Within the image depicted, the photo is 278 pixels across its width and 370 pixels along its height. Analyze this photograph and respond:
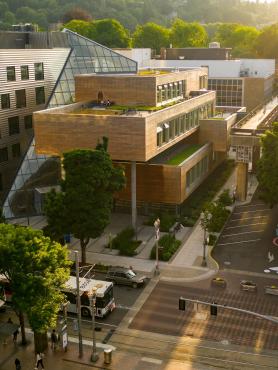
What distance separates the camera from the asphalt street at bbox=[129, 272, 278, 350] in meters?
36.5

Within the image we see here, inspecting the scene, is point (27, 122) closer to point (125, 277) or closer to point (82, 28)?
point (125, 277)

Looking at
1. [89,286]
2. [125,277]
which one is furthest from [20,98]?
[89,286]

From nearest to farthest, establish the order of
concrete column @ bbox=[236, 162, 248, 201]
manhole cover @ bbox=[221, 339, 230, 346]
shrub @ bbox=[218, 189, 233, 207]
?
manhole cover @ bbox=[221, 339, 230, 346]
shrub @ bbox=[218, 189, 233, 207]
concrete column @ bbox=[236, 162, 248, 201]

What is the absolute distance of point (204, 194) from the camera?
70.2 meters

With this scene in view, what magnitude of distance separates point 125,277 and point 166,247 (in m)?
8.23

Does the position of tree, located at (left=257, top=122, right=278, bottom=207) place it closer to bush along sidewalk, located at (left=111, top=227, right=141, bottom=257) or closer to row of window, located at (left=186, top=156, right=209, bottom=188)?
row of window, located at (left=186, top=156, right=209, bottom=188)

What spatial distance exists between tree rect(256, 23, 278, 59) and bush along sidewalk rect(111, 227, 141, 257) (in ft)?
400

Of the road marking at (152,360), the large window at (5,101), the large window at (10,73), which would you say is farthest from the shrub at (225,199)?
the road marking at (152,360)

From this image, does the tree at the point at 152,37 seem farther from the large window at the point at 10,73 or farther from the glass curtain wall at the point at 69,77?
the large window at the point at 10,73

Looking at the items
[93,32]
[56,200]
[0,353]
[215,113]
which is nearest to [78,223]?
[56,200]

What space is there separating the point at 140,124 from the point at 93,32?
128424 millimetres

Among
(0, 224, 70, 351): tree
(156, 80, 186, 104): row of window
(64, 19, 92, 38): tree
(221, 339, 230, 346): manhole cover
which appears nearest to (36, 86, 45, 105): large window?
(156, 80, 186, 104): row of window

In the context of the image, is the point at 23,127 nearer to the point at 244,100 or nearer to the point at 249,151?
the point at 249,151

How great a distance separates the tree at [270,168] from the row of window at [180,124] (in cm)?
1158
